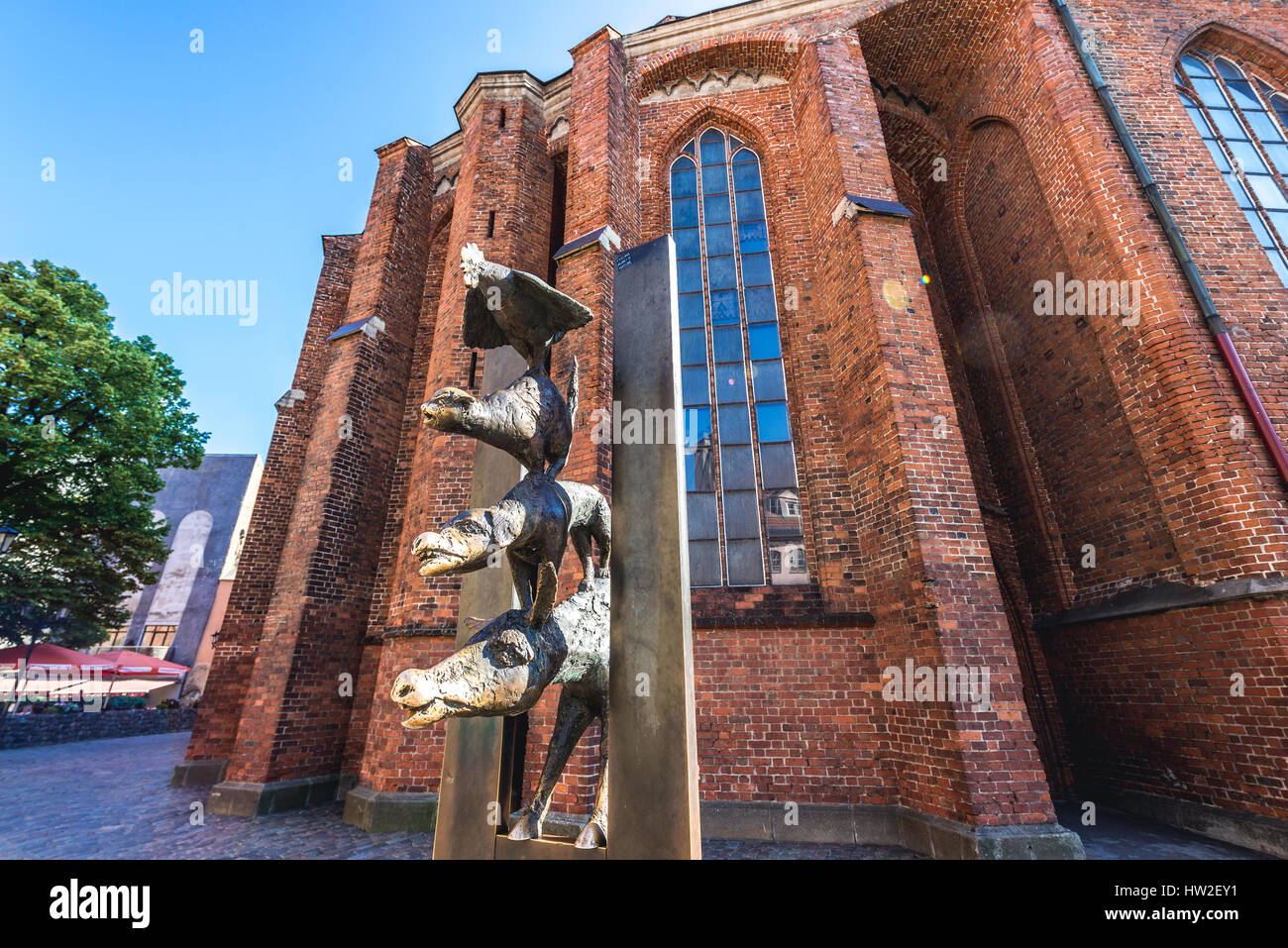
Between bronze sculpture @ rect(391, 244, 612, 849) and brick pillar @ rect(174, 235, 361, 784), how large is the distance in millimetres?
8426

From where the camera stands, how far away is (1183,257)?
6375 mm

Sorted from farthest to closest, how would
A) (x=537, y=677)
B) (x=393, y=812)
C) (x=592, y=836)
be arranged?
(x=393, y=812) → (x=592, y=836) → (x=537, y=677)

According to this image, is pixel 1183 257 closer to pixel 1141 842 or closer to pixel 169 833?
pixel 1141 842

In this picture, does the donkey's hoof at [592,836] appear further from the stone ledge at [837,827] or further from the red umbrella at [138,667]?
the red umbrella at [138,667]

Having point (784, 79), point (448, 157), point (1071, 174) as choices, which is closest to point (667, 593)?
point (1071, 174)

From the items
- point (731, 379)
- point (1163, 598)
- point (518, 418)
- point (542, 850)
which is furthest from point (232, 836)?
point (1163, 598)

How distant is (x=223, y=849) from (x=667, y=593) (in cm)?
614

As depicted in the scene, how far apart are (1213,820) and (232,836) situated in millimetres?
10011

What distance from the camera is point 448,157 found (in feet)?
38.0

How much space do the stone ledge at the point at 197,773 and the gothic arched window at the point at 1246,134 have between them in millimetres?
16911

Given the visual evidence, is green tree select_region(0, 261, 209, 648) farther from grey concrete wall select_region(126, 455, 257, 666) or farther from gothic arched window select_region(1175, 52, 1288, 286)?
gothic arched window select_region(1175, 52, 1288, 286)

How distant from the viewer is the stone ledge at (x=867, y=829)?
4.42m

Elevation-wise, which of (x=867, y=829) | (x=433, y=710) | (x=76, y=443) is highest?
(x=76, y=443)
